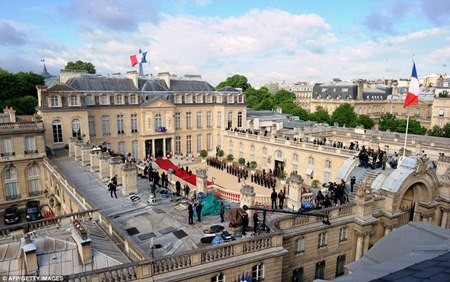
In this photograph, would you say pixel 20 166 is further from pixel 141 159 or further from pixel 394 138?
pixel 394 138

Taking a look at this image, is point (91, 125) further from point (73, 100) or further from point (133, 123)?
point (133, 123)

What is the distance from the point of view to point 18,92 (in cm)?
5156

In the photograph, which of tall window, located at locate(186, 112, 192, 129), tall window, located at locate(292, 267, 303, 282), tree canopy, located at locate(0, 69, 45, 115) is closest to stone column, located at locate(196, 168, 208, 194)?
tall window, located at locate(292, 267, 303, 282)

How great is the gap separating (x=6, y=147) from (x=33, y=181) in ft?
13.7

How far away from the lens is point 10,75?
50656 mm

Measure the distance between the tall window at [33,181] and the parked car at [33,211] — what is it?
1.18 m

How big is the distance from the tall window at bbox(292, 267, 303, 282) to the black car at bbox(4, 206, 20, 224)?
2467 centimetres

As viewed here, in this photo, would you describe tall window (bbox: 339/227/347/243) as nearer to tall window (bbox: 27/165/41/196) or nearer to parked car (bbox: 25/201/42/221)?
parked car (bbox: 25/201/42/221)

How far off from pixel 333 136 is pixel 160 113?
83.1ft

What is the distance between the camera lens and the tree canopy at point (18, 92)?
4884 cm

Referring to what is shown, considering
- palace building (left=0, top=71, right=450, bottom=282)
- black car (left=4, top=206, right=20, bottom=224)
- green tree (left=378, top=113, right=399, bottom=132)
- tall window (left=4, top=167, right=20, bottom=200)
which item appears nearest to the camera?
palace building (left=0, top=71, right=450, bottom=282)

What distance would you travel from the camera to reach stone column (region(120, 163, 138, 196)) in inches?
780

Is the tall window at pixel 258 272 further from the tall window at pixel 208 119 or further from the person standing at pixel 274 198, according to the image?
the tall window at pixel 208 119


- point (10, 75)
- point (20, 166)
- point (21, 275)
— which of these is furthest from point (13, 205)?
point (10, 75)
